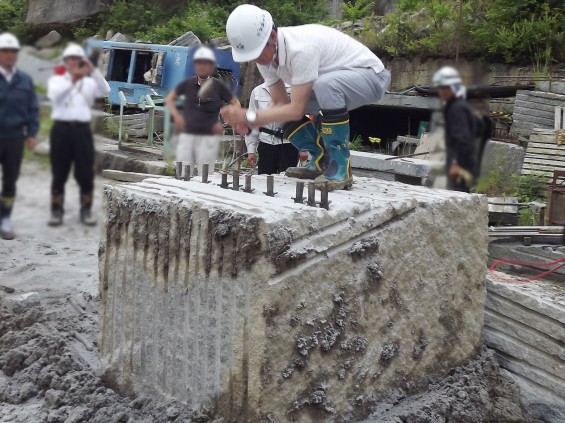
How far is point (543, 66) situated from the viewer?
6.59 ft

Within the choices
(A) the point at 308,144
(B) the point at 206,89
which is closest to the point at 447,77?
(B) the point at 206,89

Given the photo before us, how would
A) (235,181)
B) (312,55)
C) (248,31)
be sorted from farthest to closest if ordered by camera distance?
(235,181) < (312,55) < (248,31)

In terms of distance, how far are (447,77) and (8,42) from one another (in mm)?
1007

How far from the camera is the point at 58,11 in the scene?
105 cm

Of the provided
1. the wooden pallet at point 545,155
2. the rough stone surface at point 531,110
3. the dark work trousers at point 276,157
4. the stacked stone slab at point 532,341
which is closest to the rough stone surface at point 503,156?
the rough stone surface at point 531,110

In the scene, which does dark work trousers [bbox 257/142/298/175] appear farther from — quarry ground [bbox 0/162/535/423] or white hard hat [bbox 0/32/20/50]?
white hard hat [bbox 0/32/20/50]

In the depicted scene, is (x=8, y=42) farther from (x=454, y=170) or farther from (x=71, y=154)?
(x=454, y=170)

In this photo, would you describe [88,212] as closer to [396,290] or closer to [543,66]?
[543,66]

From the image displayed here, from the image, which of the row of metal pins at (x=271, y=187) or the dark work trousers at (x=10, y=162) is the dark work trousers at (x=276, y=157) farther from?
the dark work trousers at (x=10, y=162)

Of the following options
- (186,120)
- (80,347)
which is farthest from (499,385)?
(186,120)

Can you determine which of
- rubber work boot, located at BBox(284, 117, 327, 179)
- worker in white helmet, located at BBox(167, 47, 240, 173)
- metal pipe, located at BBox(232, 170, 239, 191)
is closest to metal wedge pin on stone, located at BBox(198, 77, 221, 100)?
worker in white helmet, located at BBox(167, 47, 240, 173)

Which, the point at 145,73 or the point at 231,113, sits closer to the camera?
the point at 145,73

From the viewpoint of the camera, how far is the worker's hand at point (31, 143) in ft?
3.14

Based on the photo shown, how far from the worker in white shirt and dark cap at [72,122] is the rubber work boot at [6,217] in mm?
56
